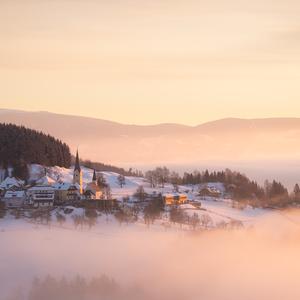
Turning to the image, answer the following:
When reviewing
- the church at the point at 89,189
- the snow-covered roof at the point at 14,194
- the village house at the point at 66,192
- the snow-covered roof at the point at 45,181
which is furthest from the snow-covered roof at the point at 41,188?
the church at the point at 89,189

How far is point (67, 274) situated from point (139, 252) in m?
6.76

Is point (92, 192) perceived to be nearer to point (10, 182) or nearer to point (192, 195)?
point (10, 182)

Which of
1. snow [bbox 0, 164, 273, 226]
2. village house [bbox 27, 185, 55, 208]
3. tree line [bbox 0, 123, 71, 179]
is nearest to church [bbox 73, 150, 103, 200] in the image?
snow [bbox 0, 164, 273, 226]

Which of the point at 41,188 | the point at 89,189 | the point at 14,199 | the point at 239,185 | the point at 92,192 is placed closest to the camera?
the point at 14,199

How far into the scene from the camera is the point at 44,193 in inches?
2489

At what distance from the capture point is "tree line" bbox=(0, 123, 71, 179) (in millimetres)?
74750

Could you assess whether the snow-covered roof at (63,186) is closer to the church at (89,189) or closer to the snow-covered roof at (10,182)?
the church at (89,189)

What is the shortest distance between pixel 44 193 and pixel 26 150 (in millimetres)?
14640

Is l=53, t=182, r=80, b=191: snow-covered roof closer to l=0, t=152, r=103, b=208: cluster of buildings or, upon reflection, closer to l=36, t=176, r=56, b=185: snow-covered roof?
l=0, t=152, r=103, b=208: cluster of buildings

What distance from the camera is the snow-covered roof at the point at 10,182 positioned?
66.9 meters

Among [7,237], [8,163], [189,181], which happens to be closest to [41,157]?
[8,163]

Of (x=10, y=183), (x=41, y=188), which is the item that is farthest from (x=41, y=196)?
(x=10, y=183)

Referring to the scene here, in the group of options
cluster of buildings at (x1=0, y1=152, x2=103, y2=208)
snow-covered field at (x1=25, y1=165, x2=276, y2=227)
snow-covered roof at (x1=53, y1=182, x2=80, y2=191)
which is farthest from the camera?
snow-covered field at (x1=25, y1=165, x2=276, y2=227)

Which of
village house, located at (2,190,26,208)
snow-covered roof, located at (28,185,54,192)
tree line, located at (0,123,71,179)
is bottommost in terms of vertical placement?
village house, located at (2,190,26,208)
